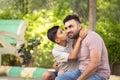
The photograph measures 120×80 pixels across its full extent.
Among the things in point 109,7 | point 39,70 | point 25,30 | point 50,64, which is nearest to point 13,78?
point 39,70

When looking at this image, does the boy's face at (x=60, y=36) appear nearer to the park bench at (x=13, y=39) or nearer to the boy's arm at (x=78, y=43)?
the boy's arm at (x=78, y=43)

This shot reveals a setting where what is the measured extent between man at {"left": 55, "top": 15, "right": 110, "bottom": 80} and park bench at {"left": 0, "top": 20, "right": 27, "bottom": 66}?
18.3 ft

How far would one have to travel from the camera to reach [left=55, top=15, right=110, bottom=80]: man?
11.8 feet

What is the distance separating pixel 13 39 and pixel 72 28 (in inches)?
248

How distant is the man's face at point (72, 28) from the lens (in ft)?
12.1

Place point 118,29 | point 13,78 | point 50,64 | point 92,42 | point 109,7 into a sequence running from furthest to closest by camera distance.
Result: 1. point 109,7
2. point 50,64
3. point 118,29
4. point 13,78
5. point 92,42

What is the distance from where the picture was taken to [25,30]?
34.0 ft

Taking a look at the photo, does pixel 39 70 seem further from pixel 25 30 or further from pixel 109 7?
pixel 109 7

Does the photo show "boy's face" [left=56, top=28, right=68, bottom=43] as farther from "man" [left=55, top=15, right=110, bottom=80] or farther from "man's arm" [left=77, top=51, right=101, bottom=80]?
"man's arm" [left=77, top=51, right=101, bottom=80]

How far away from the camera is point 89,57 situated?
3.68 m

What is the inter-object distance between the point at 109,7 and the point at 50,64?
13.2 ft

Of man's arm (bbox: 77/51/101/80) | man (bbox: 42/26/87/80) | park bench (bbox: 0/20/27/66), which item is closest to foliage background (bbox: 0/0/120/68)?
park bench (bbox: 0/20/27/66)

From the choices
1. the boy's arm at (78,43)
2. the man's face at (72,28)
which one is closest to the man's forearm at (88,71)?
the boy's arm at (78,43)

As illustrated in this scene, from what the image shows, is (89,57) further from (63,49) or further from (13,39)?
(13,39)
